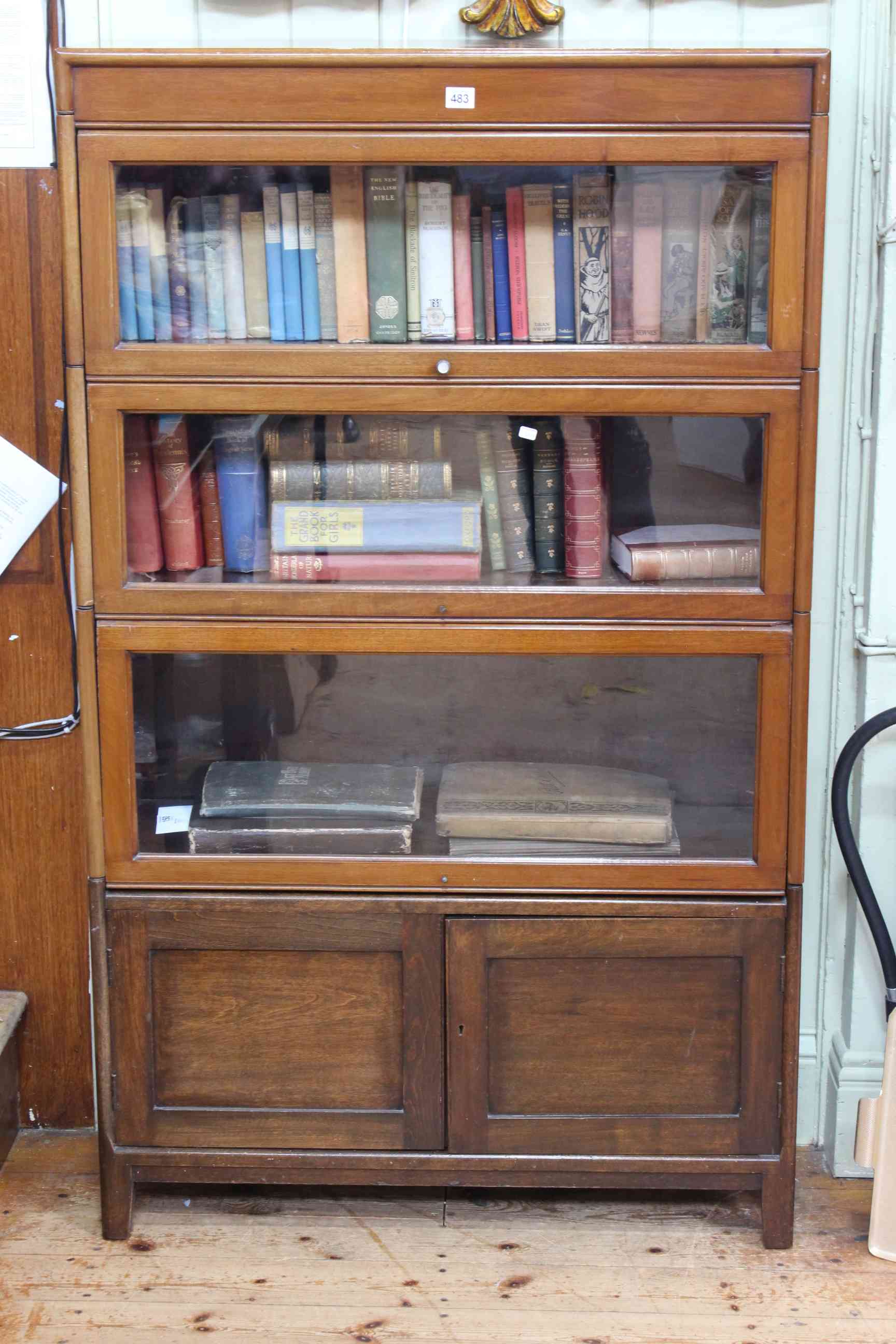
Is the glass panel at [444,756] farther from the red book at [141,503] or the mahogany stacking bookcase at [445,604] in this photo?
the red book at [141,503]

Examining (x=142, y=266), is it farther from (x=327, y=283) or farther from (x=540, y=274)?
(x=540, y=274)

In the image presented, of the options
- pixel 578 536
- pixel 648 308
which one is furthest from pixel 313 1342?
pixel 648 308

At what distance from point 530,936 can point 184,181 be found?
1259 mm

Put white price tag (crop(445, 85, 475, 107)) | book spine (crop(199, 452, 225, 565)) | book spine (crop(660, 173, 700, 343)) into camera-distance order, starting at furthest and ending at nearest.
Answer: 1. book spine (crop(199, 452, 225, 565))
2. book spine (crop(660, 173, 700, 343))
3. white price tag (crop(445, 85, 475, 107))

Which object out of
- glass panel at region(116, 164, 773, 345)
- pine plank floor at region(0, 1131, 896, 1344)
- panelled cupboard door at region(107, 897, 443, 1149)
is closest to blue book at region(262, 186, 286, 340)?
glass panel at region(116, 164, 773, 345)

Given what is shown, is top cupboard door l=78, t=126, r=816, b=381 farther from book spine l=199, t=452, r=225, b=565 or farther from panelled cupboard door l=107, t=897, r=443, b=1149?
panelled cupboard door l=107, t=897, r=443, b=1149

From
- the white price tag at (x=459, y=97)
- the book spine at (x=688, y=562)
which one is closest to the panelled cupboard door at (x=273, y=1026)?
the book spine at (x=688, y=562)

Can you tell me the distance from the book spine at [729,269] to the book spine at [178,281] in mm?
788

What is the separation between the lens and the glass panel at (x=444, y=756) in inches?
83.0

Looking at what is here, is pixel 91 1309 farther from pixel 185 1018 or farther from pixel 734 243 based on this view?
pixel 734 243

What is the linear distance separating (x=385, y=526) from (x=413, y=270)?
387 millimetres

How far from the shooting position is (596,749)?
85.2 inches

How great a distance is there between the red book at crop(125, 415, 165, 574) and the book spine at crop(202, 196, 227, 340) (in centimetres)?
18

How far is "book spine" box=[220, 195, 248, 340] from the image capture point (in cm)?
204
